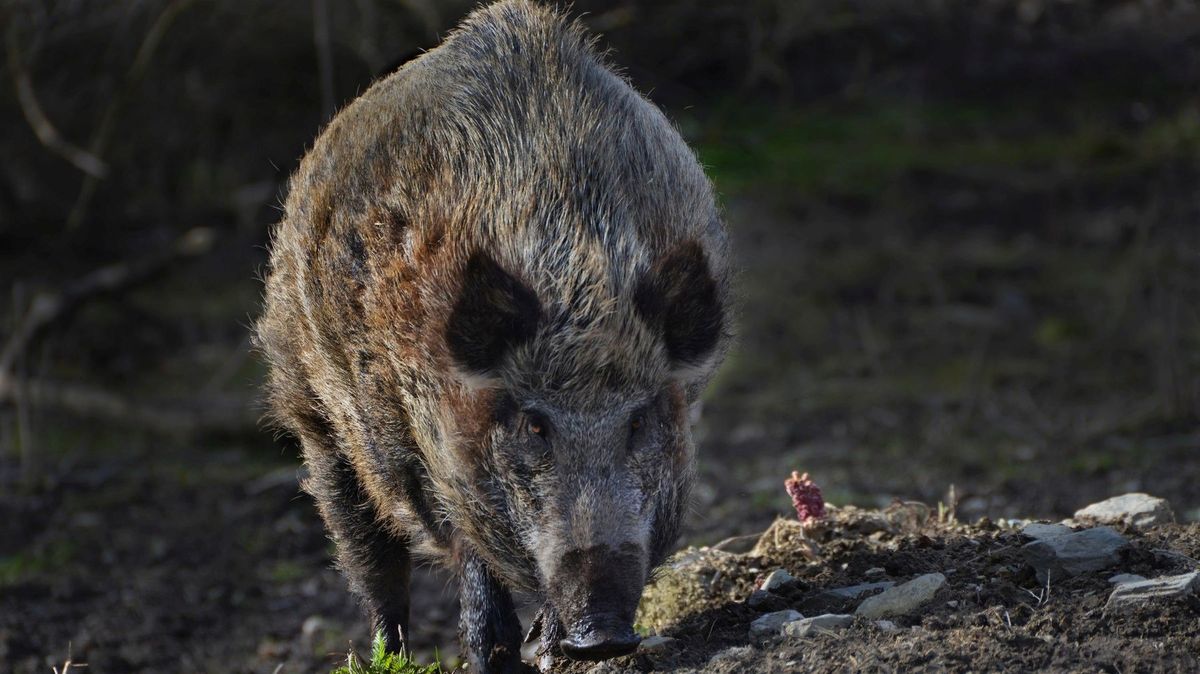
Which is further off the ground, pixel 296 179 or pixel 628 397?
pixel 296 179

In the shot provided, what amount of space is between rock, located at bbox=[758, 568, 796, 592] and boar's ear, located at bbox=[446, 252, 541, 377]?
103cm

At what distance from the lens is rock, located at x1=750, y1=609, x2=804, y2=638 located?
11.6 ft

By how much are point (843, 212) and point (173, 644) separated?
792cm

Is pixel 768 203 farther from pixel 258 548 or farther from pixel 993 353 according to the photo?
pixel 258 548

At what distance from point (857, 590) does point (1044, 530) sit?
0.60 m

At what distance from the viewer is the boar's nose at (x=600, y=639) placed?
320 centimetres

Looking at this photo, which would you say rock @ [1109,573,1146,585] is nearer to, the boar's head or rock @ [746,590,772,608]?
rock @ [746,590,772,608]

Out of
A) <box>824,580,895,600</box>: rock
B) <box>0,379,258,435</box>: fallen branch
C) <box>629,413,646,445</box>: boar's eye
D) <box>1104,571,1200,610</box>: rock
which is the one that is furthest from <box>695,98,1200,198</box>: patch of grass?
<box>1104,571,1200,610</box>: rock

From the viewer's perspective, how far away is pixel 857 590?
12.3ft

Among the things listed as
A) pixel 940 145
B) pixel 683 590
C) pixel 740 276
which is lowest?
pixel 683 590

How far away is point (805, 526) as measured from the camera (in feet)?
14.1

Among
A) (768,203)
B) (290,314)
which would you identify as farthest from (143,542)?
(768,203)

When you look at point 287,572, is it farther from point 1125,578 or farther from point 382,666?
point 1125,578

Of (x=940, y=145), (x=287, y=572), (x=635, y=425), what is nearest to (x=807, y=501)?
(x=635, y=425)
